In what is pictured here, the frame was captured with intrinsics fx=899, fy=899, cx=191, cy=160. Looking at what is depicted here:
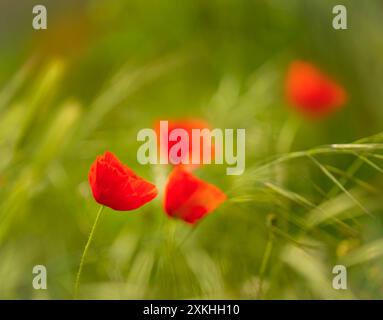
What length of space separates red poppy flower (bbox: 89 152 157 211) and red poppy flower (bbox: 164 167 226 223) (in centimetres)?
4

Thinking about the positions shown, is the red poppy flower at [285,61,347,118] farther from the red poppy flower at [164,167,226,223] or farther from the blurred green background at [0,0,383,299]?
the red poppy flower at [164,167,226,223]

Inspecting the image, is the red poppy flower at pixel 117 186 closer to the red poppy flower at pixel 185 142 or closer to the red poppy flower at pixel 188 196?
the red poppy flower at pixel 188 196

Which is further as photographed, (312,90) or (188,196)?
(312,90)

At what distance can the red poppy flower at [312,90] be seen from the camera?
1.16 m

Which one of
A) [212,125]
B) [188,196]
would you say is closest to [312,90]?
[212,125]

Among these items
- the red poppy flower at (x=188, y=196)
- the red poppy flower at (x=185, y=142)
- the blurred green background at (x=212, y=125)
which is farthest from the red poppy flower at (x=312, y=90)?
the red poppy flower at (x=188, y=196)

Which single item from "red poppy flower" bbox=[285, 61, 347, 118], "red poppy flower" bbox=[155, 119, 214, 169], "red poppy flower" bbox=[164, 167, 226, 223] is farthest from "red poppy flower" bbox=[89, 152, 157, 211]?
"red poppy flower" bbox=[285, 61, 347, 118]

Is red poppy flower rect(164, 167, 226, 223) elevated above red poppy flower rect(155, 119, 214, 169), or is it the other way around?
red poppy flower rect(155, 119, 214, 169)

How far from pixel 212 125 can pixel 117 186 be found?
0.25 meters

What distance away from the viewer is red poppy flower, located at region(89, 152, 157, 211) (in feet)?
3.03

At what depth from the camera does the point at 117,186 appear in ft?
3.04

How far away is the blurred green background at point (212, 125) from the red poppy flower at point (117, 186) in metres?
0.11

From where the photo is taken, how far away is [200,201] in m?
0.97

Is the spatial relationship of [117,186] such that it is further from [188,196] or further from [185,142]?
[185,142]
